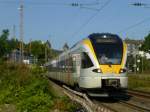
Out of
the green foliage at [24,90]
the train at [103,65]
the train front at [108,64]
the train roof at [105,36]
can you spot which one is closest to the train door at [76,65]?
the train at [103,65]

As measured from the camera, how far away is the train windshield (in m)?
24.2

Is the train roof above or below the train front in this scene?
above

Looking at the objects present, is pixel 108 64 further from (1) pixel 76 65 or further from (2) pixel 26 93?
(2) pixel 26 93

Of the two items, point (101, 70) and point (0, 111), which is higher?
point (101, 70)

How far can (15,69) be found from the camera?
83.7 feet

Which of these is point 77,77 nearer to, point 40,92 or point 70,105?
point 40,92

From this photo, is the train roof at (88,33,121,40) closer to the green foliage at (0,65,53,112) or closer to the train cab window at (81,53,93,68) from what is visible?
the train cab window at (81,53,93,68)

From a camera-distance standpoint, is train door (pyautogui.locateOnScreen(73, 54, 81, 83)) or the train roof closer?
the train roof

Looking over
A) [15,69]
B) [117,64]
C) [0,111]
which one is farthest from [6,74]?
[0,111]

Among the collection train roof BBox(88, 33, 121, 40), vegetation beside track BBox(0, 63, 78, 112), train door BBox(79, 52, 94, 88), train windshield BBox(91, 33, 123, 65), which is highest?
train roof BBox(88, 33, 121, 40)

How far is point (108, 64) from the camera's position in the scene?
2397cm

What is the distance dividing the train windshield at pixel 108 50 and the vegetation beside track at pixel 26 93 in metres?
3.20

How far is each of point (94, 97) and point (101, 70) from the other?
3868 millimetres

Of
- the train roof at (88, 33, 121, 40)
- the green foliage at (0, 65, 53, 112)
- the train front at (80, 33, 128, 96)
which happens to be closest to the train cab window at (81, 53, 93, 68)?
the train front at (80, 33, 128, 96)
